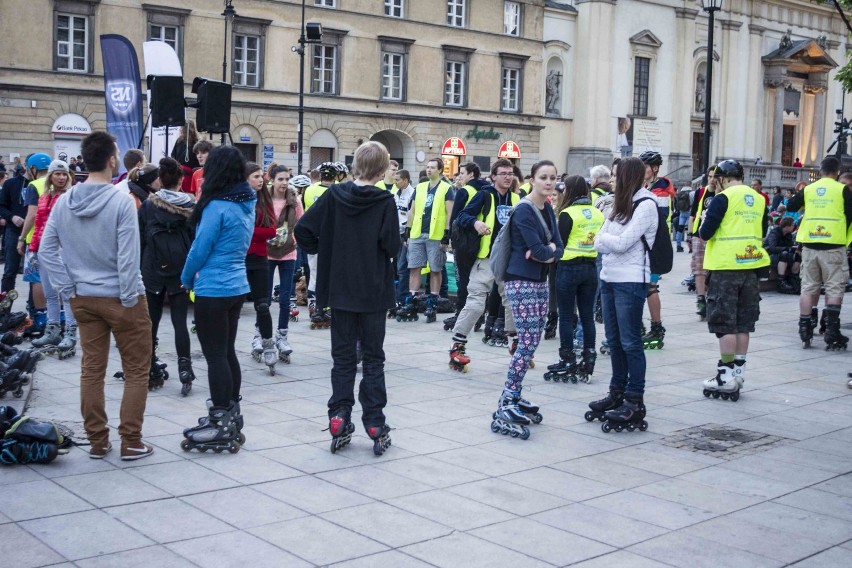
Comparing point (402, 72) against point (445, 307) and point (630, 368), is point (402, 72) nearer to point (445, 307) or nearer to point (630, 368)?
point (445, 307)

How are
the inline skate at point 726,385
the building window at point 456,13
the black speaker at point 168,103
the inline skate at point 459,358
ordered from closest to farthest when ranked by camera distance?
the inline skate at point 726,385
the inline skate at point 459,358
the black speaker at point 168,103
the building window at point 456,13

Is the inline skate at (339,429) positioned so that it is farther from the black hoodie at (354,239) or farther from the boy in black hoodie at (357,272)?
the black hoodie at (354,239)

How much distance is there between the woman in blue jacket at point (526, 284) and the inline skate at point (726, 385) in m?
2.05

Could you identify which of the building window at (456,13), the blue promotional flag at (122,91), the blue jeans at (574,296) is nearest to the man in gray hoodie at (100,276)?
the blue jeans at (574,296)

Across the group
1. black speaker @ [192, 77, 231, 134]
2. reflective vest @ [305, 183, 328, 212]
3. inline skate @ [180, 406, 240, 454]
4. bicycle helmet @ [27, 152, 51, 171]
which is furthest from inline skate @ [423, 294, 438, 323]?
inline skate @ [180, 406, 240, 454]

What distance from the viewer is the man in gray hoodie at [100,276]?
6.34 m

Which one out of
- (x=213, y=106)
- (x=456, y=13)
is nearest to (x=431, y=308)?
(x=213, y=106)

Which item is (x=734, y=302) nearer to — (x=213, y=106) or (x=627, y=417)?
(x=627, y=417)

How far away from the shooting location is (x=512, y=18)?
155 ft

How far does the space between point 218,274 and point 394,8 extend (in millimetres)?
38075

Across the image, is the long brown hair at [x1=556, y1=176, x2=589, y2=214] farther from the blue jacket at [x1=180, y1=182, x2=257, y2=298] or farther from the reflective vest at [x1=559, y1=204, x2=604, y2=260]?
the blue jacket at [x1=180, y1=182, x2=257, y2=298]

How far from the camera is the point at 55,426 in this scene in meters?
6.39

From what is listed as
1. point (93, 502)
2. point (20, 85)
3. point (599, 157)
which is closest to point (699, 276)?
point (93, 502)

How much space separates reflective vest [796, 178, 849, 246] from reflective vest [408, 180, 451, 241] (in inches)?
168
